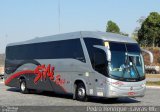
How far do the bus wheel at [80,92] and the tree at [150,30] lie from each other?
262 ft

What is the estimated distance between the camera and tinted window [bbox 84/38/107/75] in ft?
61.7

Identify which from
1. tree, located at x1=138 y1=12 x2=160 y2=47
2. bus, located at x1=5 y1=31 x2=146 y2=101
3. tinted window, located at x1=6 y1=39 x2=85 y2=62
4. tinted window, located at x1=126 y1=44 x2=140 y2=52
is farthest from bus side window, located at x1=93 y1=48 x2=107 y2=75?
tree, located at x1=138 y1=12 x2=160 y2=47

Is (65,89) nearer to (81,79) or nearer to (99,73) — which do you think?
(81,79)

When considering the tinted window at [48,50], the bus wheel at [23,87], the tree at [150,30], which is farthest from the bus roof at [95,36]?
the tree at [150,30]

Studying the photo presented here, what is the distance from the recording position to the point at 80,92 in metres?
20.4

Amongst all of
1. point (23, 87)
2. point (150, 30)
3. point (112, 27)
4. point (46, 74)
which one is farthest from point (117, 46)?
point (112, 27)

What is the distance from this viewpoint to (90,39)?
1978 centimetres

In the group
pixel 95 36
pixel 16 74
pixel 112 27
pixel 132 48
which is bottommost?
pixel 16 74

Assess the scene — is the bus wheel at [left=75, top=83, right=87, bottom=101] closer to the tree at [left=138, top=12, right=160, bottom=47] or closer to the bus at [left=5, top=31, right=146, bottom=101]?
the bus at [left=5, top=31, right=146, bottom=101]

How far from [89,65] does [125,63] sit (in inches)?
68.3

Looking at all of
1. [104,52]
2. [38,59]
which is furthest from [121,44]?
[38,59]

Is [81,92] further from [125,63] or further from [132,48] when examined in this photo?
[132,48]

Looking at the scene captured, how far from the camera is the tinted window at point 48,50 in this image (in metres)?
20.8

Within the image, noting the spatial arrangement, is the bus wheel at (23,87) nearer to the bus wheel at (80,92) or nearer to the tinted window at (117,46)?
the bus wheel at (80,92)
